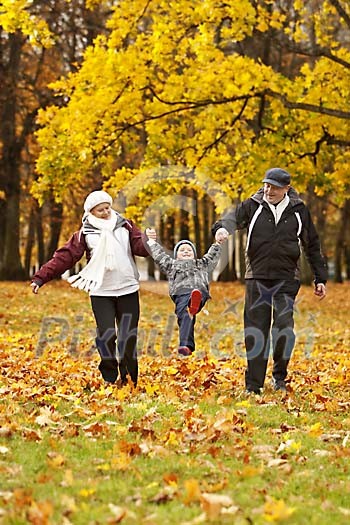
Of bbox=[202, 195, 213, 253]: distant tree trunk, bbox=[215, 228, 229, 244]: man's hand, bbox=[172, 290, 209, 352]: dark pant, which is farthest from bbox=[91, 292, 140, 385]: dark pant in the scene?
bbox=[202, 195, 213, 253]: distant tree trunk

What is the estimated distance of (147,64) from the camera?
18859 mm

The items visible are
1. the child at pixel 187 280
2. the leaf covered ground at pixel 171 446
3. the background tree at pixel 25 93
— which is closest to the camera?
the leaf covered ground at pixel 171 446

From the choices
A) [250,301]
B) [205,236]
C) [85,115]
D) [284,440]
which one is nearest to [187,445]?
[284,440]

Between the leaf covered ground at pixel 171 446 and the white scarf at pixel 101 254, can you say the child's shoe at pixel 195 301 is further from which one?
the white scarf at pixel 101 254

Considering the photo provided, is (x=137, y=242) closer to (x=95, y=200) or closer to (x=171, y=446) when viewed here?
(x=95, y=200)

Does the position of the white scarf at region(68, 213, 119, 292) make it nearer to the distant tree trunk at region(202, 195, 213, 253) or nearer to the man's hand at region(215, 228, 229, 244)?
the man's hand at region(215, 228, 229, 244)

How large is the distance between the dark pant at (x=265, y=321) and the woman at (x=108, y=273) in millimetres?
1113

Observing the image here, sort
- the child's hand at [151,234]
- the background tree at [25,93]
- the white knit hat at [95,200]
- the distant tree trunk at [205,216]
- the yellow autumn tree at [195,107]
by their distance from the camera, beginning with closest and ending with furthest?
1. the white knit hat at [95,200]
2. the child's hand at [151,234]
3. the yellow autumn tree at [195,107]
4. the background tree at [25,93]
5. the distant tree trunk at [205,216]

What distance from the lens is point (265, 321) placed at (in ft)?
27.3

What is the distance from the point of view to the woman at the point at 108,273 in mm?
8422

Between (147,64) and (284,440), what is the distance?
1383 cm

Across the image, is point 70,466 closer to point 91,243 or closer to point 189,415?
point 189,415

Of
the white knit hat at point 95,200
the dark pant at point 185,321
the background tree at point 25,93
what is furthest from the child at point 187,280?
the background tree at point 25,93

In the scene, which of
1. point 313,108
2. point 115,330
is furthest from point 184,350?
point 313,108
